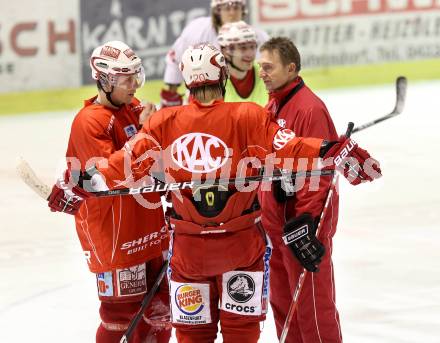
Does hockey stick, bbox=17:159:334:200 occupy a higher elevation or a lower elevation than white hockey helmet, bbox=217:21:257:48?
lower

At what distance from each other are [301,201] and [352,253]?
2.25 m

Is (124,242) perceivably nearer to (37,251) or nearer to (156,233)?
(156,233)

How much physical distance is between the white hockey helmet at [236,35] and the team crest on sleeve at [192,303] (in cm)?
171

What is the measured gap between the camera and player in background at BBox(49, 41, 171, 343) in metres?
4.24

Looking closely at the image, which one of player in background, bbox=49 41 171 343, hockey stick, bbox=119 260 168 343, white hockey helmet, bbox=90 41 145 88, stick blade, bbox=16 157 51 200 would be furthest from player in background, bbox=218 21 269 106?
stick blade, bbox=16 157 51 200

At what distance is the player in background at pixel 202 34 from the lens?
662 centimetres

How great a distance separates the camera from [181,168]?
390 cm

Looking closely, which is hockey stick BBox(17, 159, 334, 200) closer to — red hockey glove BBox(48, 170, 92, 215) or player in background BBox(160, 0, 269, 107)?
red hockey glove BBox(48, 170, 92, 215)

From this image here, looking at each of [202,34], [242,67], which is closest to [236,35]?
[242,67]

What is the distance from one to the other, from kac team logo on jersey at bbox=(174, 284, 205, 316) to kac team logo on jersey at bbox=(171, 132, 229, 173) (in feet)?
1.36

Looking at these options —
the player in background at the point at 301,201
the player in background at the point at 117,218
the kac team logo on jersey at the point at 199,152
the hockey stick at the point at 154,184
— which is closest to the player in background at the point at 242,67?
the player in background at the point at 301,201

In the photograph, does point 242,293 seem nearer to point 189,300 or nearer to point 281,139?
point 189,300

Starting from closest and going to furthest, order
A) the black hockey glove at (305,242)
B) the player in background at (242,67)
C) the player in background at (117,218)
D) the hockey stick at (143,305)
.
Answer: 1. the black hockey glove at (305,242)
2. the player in background at (117,218)
3. the hockey stick at (143,305)
4. the player in background at (242,67)

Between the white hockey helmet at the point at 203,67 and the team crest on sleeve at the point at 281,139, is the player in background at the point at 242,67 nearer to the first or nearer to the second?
the white hockey helmet at the point at 203,67
